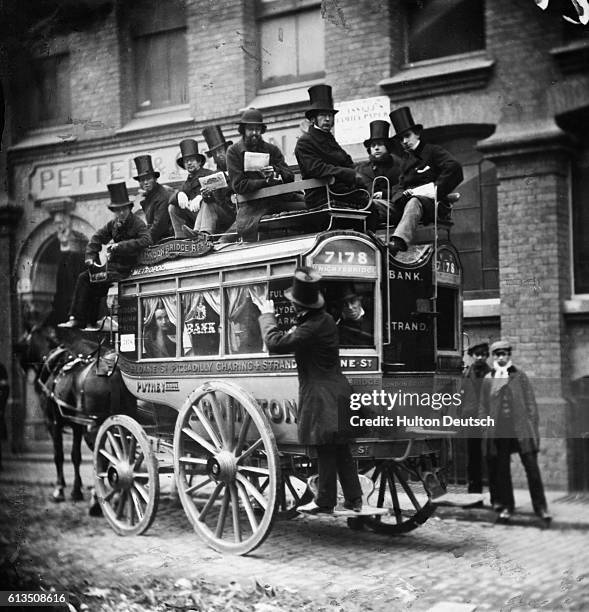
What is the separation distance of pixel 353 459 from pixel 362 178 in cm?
140

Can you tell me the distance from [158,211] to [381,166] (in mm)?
1468

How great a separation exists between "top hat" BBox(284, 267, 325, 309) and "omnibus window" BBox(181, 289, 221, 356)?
2.08 feet

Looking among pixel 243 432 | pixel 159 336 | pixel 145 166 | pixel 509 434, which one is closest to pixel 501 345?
pixel 509 434

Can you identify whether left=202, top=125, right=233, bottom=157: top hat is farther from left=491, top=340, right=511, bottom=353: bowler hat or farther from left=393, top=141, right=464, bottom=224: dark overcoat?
left=491, top=340, right=511, bottom=353: bowler hat

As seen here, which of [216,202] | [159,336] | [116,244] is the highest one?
[216,202]

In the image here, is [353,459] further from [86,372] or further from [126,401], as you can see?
[86,372]

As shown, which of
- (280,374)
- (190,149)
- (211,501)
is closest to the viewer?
(280,374)

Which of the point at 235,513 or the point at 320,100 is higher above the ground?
the point at 320,100

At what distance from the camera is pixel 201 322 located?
15.9 feet

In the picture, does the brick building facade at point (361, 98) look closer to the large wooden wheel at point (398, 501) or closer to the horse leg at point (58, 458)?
the horse leg at point (58, 458)

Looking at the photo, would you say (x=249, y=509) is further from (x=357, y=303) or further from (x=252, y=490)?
(x=357, y=303)

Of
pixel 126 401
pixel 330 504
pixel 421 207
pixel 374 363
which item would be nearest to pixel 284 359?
pixel 374 363

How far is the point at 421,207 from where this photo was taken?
14.8 feet

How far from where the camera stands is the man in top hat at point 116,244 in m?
5.36
